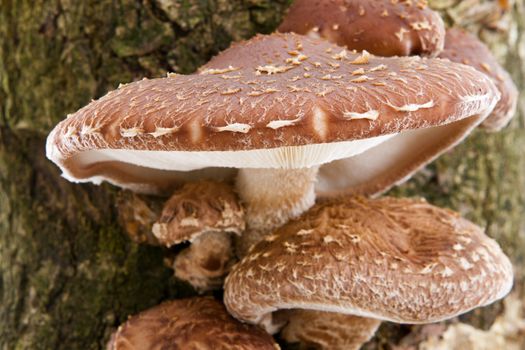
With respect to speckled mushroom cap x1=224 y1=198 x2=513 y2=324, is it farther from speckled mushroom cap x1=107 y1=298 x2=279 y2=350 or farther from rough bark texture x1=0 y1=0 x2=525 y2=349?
rough bark texture x1=0 y1=0 x2=525 y2=349

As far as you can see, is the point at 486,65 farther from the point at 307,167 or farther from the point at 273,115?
the point at 273,115

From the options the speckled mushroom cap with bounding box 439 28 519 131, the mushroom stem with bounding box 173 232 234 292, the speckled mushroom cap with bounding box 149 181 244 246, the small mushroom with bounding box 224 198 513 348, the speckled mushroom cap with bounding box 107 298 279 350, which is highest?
the speckled mushroom cap with bounding box 439 28 519 131

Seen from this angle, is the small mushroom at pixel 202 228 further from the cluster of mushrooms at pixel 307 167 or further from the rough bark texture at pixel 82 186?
the rough bark texture at pixel 82 186

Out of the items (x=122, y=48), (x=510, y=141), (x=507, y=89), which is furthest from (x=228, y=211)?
(x=510, y=141)

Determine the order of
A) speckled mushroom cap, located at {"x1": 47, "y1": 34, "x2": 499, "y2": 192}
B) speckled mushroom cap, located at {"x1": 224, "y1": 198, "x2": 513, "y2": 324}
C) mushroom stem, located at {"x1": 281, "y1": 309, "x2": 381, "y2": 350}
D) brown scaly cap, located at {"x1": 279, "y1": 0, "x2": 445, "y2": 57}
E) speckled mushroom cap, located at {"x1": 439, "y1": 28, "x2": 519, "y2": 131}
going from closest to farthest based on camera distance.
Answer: speckled mushroom cap, located at {"x1": 47, "y1": 34, "x2": 499, "y2": 192}
speckled mushroom cap, located at {"x1": 224, "y1": 198, "x2": 513, "y2": 324}
brown scaly cap, located at {"x1": 279, "y1": 0, "x2": 445, "y2": 57}
mushroom stem, located at {"x1": 281, "y1": 309, "x2": 381, "y2": 350}
speckled mushroom cap, located at {"x1": 439, "y1": 28, "x2": 519, "y2": 131}

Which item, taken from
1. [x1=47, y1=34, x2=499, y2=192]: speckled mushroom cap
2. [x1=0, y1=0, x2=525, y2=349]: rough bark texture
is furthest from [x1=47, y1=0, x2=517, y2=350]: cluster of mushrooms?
[x1=0, y1=0, x2=525, y2=349]: rough bark texture

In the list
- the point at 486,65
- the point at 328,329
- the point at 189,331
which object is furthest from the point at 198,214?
the point at 486,65

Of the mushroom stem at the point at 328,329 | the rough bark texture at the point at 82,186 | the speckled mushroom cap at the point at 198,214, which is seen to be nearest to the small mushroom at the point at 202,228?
the speckled mushroom cap at the point at 198,214
